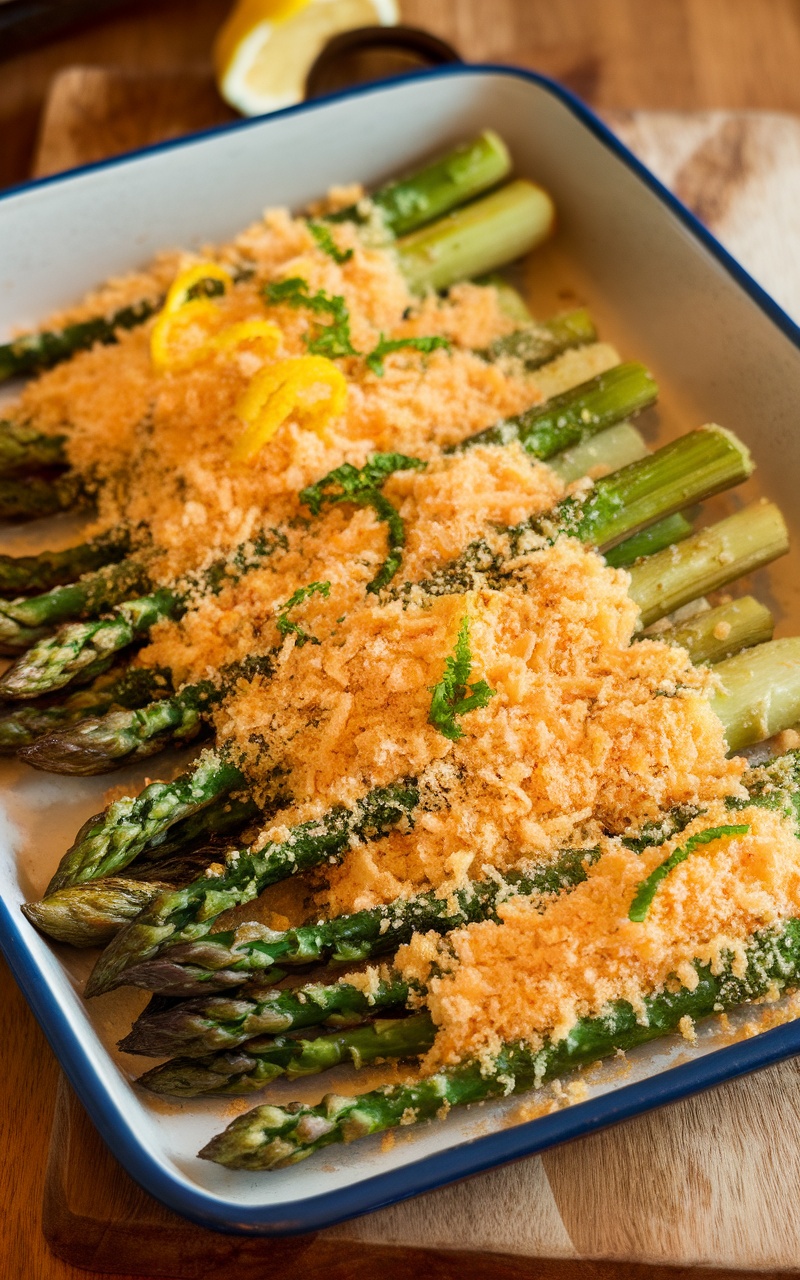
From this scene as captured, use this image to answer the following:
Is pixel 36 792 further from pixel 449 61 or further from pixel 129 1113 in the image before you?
pixel 449 61

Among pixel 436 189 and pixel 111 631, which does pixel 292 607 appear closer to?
pixel 111 631

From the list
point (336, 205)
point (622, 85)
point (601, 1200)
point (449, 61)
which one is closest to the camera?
point (601, 1200)

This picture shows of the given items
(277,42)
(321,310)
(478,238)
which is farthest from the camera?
(277,42)

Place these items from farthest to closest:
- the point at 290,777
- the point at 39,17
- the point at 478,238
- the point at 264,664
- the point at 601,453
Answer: the point at 39,17
the point at 478,238
the point at 601,453
the point at 264,664
the point at 290,777

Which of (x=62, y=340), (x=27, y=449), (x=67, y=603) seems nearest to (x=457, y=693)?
(x=67, y=603)

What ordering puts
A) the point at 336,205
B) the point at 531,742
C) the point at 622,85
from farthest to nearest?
the point at 622,85 < the point at 336,205 < the point at 531,742

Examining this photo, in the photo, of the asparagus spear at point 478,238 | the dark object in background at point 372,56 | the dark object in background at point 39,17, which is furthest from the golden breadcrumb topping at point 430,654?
the dark object in background at point 39,17

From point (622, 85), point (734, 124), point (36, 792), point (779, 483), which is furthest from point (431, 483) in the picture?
point (622, 85)
